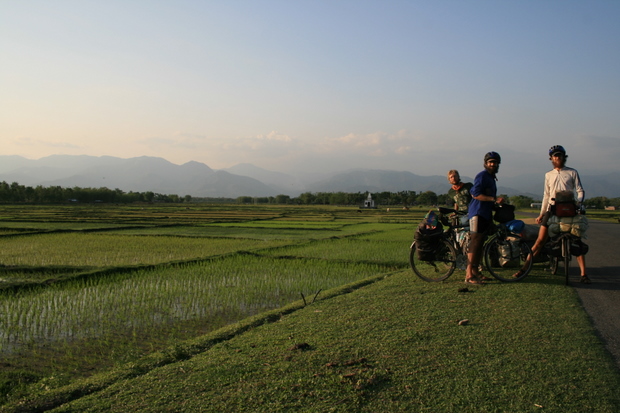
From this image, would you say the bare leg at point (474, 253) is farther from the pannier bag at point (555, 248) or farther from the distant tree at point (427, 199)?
the distant tree at point (427, 199)

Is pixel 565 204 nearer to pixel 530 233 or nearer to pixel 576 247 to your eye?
pixel 576 247

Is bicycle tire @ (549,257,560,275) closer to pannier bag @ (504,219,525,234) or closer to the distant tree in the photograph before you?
pannier bag @ (504,219,525,234)

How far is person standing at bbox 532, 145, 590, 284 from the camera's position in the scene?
6.46 meters

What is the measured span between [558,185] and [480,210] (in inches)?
56.9

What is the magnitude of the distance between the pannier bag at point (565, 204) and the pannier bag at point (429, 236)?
1.78 metres

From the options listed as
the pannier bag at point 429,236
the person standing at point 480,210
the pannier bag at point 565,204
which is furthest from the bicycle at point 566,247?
the pannier bag at point 429,236

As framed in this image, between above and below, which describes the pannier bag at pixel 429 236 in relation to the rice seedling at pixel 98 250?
above


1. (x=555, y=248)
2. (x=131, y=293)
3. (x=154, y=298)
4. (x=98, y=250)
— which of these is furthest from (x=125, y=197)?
(x=555, y=248)

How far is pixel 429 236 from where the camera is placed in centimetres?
664

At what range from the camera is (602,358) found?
3.33m

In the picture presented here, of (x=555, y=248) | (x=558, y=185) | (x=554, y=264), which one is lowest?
(x=554, y=264)

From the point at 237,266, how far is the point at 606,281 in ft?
26.3

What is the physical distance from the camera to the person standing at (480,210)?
6.25 m

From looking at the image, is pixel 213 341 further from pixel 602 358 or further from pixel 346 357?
pixel 602 358
